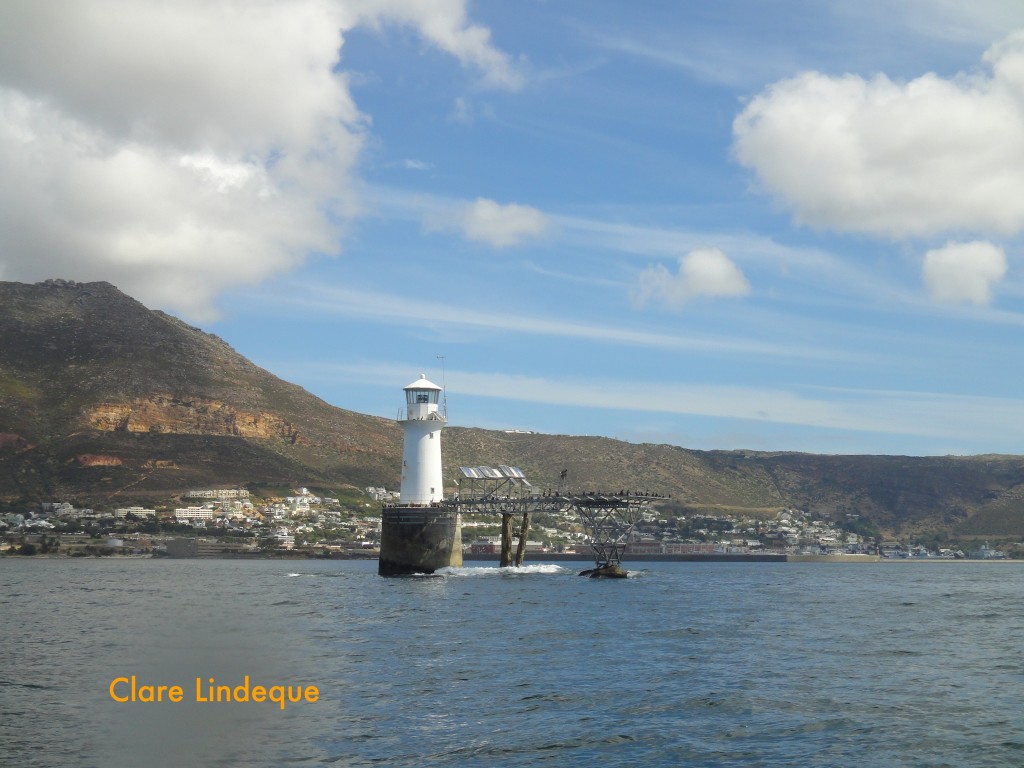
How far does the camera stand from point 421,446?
265 feet

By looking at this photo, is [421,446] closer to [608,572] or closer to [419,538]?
[419,538]

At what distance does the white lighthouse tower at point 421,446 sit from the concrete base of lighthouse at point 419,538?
5.54 feet

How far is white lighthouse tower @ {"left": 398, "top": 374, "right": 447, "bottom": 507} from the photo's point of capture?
→ 80.0 metres

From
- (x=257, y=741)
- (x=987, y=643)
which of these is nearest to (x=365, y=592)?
(x=987, y=643)

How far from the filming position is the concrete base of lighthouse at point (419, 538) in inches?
3068

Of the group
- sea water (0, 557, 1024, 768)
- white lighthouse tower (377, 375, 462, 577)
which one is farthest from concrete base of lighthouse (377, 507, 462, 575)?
sea water (0, 557, 1024, 768)

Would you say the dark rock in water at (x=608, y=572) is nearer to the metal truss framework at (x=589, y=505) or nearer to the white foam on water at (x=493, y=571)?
the metal truss framework at (x=589, y=505)

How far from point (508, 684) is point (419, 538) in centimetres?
4787

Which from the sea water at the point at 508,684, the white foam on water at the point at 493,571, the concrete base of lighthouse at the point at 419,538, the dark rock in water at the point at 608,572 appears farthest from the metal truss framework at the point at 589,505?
the sea water at the point at 508,684

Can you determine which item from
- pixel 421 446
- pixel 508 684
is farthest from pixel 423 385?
pixel 508 684

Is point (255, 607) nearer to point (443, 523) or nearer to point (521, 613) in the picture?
point (521, 613)

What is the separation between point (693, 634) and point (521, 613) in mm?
10554

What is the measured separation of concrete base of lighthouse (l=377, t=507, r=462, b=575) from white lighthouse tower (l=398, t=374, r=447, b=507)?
169 centimetres

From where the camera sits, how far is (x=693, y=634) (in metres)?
43.9
